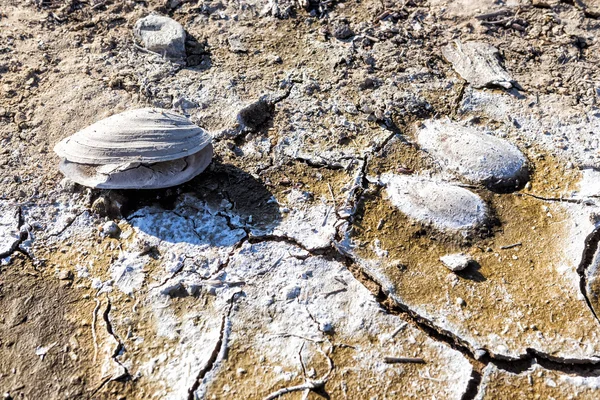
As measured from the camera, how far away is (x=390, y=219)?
8.81ft

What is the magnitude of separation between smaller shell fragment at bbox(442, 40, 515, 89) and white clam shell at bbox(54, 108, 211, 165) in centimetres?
174

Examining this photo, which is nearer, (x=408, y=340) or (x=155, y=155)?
(x=408, y=340)

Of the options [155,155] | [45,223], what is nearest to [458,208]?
[155,155]

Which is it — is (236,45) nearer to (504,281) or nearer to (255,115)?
(255,115)

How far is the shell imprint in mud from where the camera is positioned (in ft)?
8.38

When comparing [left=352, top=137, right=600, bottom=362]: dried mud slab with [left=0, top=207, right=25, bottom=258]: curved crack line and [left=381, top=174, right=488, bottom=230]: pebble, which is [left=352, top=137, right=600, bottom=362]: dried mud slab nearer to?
[left=381, top=174, right=488, bottom=230]: pebble

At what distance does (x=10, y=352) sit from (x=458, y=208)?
83.7 inches

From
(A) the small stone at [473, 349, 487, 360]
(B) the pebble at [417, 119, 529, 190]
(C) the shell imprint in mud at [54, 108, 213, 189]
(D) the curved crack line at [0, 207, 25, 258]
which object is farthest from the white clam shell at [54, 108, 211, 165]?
(A) the small stone at [473, 349, 487, 360]

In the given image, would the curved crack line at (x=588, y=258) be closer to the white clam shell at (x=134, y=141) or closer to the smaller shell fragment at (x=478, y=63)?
the smaller shell fragment at (x=478, y=63)

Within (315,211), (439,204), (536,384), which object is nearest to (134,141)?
(315,211)

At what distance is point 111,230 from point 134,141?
0.45m

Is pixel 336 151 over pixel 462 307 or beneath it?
over

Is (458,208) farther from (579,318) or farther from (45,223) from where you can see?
(45,223)

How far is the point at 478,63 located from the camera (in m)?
3.43
